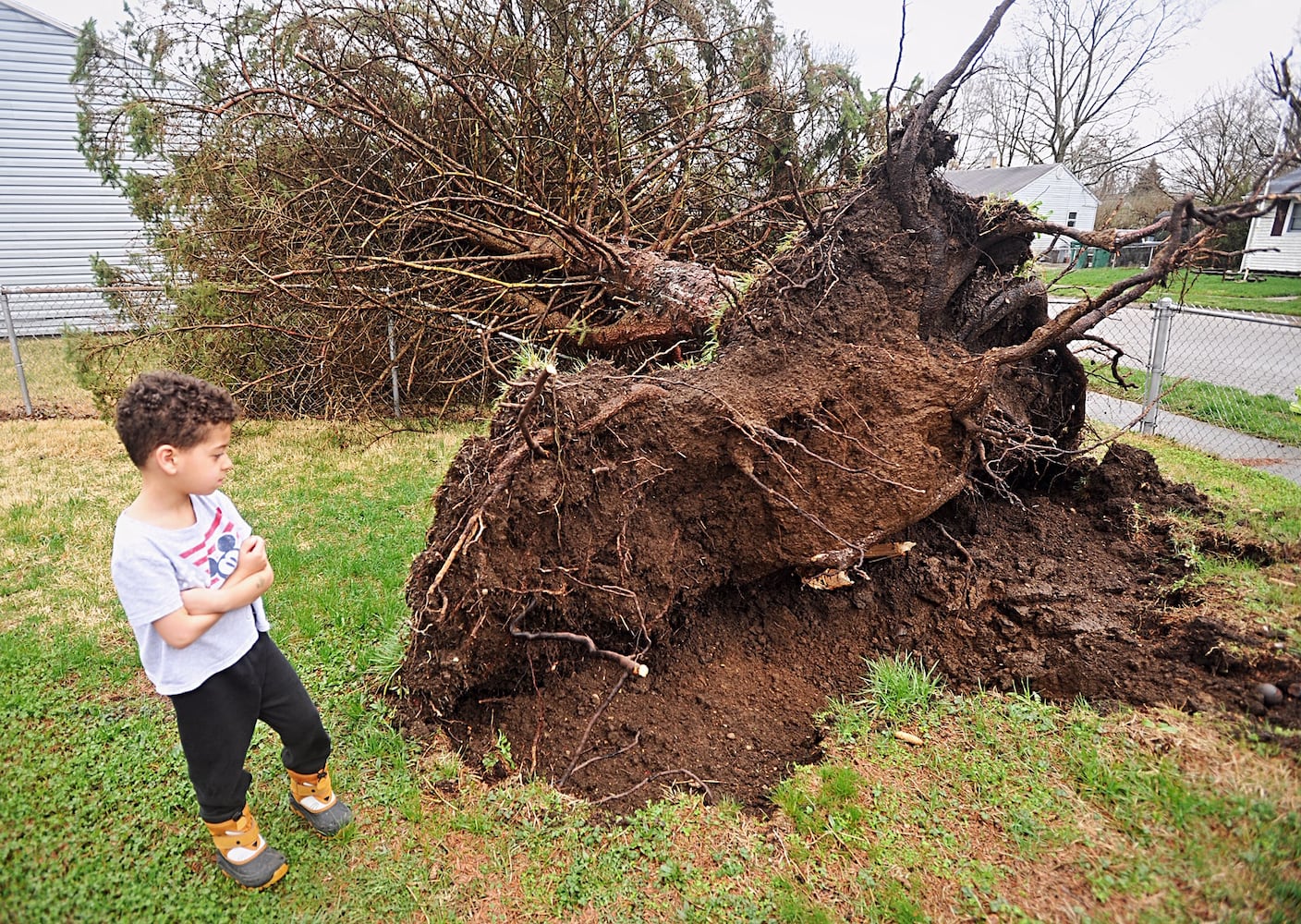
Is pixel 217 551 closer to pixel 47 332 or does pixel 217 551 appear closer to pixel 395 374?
pixel 395 374

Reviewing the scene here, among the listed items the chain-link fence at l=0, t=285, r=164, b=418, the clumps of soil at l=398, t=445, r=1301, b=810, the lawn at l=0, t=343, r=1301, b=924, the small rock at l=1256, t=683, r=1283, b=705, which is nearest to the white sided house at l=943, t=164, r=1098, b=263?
the clumps of soil at l=398, t=445, r=1301, b=810

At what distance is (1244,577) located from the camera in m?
3.32

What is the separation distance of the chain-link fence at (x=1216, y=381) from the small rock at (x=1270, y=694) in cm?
270

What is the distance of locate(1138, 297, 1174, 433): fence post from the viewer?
763 centimetres

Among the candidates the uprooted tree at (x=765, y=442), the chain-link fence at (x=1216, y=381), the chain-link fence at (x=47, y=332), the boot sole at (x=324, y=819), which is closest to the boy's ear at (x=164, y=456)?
the uprooted tree at (x=765, y=442)

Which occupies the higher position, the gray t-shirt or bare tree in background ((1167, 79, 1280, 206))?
bare tree in background ((1167, 79, 1280, 206))

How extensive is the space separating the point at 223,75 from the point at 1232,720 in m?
9.59

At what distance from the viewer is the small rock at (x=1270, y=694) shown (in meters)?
2.56

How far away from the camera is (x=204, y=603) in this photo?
2129 millimetres

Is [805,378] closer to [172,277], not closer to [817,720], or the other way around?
[817,720]

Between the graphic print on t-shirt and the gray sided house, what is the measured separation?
14.6 meters

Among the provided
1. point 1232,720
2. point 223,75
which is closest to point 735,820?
point 1232,720

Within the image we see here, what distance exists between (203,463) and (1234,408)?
34.1 feet

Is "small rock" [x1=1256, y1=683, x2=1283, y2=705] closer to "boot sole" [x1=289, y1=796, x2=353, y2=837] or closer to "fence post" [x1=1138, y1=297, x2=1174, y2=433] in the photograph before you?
"boot sole" [x1=289, y1=796, x2=353, y2=837]
